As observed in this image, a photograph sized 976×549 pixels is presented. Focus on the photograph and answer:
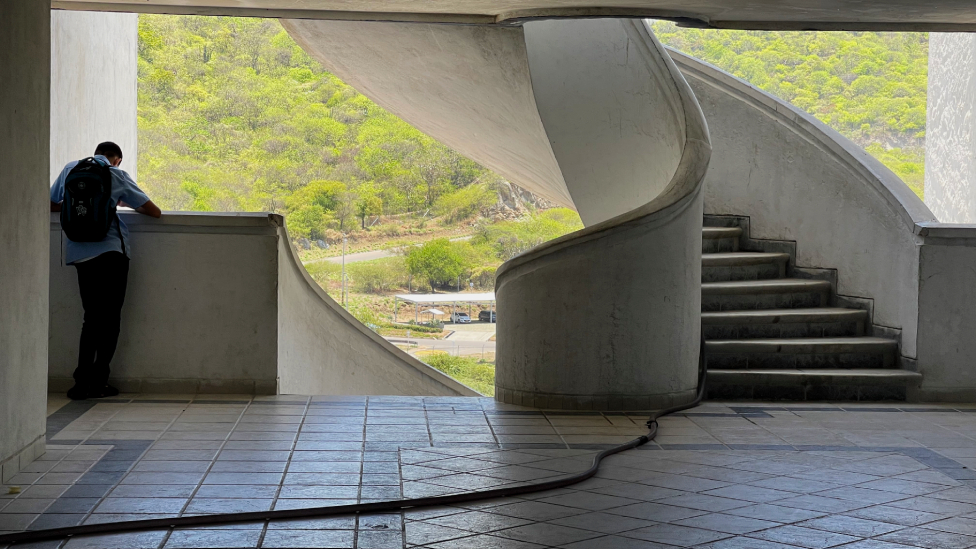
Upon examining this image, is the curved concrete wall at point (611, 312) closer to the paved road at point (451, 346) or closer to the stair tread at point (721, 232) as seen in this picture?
the stair tread at point (721, 232)

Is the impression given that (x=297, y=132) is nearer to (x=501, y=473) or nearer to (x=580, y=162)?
(x=580, y=162)

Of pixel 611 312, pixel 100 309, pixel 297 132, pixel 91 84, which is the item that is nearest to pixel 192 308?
pixel 100 309

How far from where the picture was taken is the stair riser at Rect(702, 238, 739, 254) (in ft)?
28.4

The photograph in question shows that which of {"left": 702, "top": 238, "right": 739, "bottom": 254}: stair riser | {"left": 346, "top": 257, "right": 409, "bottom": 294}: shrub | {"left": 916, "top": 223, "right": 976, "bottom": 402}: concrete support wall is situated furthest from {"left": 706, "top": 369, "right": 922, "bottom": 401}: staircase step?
{"left": 346, "top": 257, "right": 409, "bottom": 294}: shrub

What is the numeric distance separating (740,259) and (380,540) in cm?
549

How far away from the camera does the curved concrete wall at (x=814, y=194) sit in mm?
7215

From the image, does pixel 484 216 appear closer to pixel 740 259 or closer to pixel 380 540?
pixel 740 259

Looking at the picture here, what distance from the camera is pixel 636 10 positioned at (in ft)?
23.0

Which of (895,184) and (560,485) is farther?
(895,184)

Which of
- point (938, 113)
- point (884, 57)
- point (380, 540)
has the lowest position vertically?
point (380, 540)

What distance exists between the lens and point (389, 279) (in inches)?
1375

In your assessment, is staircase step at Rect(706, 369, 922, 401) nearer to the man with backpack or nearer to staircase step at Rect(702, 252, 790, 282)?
staircase step at Rect(702, 252, 790, 282)

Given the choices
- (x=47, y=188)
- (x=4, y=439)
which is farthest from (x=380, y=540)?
(x=47, y=188)

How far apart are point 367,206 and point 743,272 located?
28.8m
